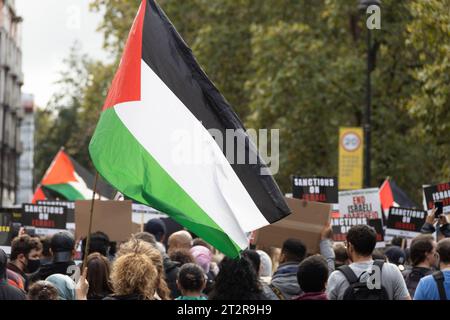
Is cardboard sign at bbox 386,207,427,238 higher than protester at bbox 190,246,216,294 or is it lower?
higher

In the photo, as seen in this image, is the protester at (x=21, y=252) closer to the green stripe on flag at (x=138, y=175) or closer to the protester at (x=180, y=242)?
the protester at (x=180, y=242)

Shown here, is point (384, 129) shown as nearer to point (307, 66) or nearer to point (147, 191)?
point (307, 66)

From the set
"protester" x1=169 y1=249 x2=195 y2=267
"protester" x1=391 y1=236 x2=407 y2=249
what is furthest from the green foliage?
"protester" x1=169 y1=249 x2=195 y2=267

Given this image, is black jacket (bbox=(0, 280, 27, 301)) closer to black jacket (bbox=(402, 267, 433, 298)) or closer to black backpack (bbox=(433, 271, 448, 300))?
black backpack (bbox=(433, 271, 448, 300))

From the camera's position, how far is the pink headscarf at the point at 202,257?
12.0 metres

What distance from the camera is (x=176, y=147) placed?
9.23 metres

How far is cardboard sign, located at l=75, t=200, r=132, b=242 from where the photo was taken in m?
13.7

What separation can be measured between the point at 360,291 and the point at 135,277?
4.88ft

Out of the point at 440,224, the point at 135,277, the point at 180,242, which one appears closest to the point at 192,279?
the point at 135,277

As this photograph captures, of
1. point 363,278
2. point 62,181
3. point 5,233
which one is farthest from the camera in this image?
point 62,181

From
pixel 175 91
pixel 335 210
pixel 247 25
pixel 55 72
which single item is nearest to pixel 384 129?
pixel 247 25

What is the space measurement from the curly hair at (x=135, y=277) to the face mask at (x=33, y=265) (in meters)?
3.20

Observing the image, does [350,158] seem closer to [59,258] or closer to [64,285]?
[59,258]

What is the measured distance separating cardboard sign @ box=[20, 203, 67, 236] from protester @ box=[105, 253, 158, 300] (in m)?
7.64
